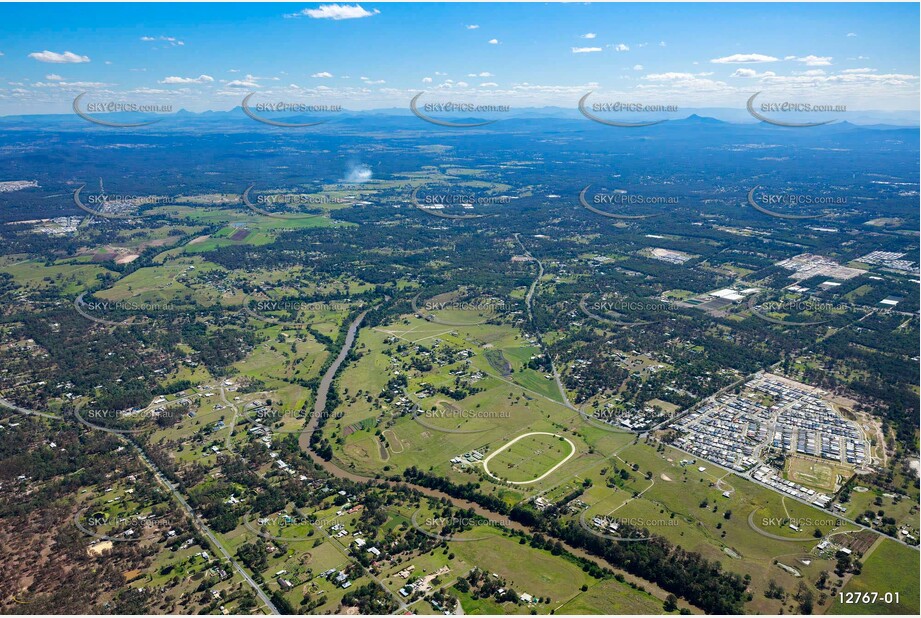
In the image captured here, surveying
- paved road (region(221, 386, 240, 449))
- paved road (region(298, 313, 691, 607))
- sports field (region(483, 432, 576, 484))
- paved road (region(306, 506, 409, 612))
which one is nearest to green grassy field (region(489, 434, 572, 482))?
sports field (region(483, 432, 576, 484))

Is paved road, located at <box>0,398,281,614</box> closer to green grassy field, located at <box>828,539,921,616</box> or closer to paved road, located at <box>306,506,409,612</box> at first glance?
paved road, located at <box>306,506,409,612</box>

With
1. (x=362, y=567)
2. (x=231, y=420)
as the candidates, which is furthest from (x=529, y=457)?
(x=231, y=420)

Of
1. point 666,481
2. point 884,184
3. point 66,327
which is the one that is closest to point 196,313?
point 66,327

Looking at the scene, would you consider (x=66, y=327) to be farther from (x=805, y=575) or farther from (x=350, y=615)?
(x=805, y=575)

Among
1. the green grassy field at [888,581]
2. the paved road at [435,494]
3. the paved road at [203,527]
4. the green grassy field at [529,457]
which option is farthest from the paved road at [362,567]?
the green grassy field at [888,581]

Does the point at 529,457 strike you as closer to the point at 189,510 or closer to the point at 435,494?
the point at 435,494

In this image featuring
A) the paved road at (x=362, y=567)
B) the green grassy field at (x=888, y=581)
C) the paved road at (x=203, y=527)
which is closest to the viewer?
the green grassy field at (x=888, y=581)

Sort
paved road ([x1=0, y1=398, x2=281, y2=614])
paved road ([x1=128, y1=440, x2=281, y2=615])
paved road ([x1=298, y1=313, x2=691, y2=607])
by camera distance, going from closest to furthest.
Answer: paved road ([x1=128, y1=440, x2=281, y2=615]), paved road ([x1=0, y1=398, x2=281, y2=614]), paved road ([x1=298, y1=313, x2=691, y2=607])

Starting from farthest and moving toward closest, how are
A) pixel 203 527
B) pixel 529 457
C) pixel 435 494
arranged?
pixel 529 457
pixel 435 494
pixel 203 527

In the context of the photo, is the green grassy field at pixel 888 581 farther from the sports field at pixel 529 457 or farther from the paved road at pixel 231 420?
the paved road at pixel 231 420

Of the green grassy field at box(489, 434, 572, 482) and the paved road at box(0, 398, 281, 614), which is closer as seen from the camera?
the paved road at box(0, 398, 281, 614)

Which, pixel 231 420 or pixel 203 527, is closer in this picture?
pixel 203 527
